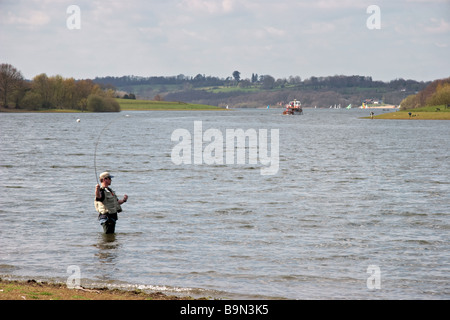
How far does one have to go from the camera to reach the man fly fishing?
733 inches

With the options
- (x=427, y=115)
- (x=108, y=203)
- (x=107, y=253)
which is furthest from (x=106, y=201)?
(x=427, y=115)

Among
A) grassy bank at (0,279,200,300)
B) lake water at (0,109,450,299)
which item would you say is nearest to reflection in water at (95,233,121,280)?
lake water at (0,109,450,299)

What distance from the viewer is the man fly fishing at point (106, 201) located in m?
18.6

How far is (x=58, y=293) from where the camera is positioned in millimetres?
12891

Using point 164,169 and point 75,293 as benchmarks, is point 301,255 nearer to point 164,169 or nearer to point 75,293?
point 75,293

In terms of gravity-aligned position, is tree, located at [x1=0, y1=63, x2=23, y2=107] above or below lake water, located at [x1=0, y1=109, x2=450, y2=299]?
above

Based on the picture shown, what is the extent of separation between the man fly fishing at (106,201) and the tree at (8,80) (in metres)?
180

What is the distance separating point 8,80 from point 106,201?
18179cm

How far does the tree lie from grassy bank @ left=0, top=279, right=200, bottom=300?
18517 cm

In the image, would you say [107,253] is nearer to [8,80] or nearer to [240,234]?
[240,234]

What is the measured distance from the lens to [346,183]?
36500mm

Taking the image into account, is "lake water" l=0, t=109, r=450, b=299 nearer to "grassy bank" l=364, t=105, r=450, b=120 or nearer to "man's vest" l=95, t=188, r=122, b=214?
"man's vest" l=95, t=188, r=122, b=214

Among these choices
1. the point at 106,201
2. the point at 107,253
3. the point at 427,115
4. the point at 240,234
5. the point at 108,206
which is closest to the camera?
the point at 107,253

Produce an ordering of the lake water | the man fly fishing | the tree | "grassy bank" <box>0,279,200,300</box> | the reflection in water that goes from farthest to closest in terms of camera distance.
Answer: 1. the tree
2. the man fly fishing
3. the reflection in water
4. the lake water
5. "grassy bank" <box>0,279,200,300</box>
